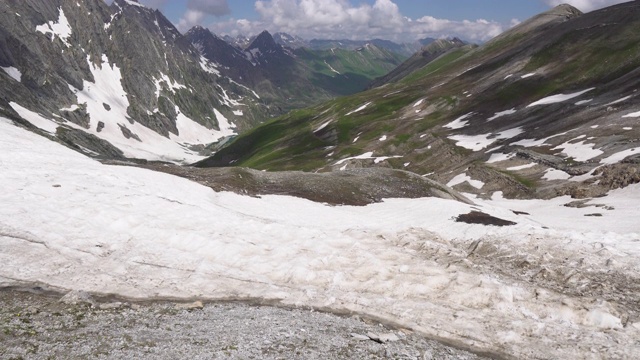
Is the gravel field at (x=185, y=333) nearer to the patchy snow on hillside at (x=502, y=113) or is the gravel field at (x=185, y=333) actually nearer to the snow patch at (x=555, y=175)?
the snow patch at (x=555, y=175)

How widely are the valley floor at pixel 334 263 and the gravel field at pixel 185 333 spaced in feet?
4.43

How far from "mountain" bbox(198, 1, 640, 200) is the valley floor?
42241mm

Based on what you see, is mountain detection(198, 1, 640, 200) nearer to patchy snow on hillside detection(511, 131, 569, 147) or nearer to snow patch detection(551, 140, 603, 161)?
snow patch detection(551, 140, 603, 161)

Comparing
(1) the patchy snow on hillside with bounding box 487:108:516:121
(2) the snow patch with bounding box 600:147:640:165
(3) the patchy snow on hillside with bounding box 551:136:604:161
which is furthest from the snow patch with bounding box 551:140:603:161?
(1) the patchy snow on hillside with bounding box 487:108:516:121

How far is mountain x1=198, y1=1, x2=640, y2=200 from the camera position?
72.6 m

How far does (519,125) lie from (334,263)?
10073 centimetres

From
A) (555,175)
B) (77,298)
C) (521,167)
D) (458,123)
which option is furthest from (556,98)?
(77,298)

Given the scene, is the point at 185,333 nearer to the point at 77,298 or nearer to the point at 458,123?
the point at 77,298

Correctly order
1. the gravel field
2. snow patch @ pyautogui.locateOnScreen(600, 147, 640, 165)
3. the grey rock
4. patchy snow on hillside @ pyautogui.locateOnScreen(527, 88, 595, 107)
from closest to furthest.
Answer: the gravel field, the grey rock, snow patch @ pyautogui.locateOnScreen(600, 147, 640, 165), patchy snow on hillside @ pyautogui.locateOnScreen(527, 88, 595, 107)

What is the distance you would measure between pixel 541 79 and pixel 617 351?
464ft

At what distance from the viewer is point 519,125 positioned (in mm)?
108625

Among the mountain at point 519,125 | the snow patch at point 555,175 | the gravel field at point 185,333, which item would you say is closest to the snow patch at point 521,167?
the mountain at point 519,125

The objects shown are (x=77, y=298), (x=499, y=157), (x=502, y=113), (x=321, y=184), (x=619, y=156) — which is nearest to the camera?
(x=77, y=298)

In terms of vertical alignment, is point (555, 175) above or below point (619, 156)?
below
